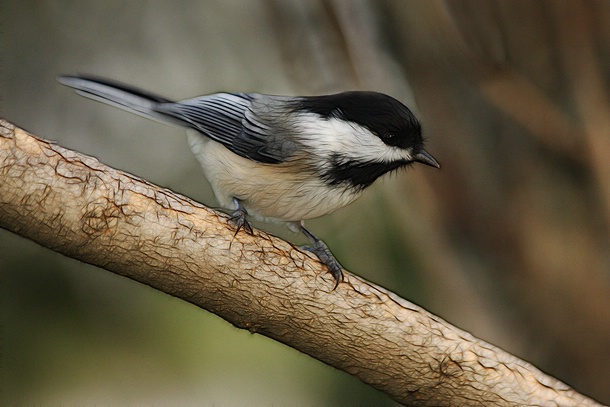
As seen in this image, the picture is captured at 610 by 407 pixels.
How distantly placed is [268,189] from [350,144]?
0.31m

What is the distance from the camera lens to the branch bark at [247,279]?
5.94 feet

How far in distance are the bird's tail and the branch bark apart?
20.3 inches

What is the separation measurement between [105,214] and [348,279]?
0.77 m

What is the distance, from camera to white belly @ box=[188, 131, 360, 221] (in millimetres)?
2346

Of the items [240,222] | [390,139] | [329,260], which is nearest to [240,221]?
[240,222]

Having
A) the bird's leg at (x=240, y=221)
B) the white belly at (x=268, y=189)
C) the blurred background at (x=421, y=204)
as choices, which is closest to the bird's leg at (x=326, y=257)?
the white belly at (x=268, y=189)

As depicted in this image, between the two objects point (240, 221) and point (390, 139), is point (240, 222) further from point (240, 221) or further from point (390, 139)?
point (390, 139)

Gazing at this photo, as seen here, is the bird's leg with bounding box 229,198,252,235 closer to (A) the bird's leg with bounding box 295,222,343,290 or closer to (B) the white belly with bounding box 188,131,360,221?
(B) the white belly with bounding box 188,131,360,221

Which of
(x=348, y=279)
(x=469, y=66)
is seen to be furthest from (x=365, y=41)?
(x=348, y=279)

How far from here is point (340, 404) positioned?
366cm

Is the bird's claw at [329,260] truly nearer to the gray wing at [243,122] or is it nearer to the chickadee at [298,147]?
the chickadee at [298,147]

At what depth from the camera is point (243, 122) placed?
8.42 feet

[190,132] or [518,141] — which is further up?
[518,141]

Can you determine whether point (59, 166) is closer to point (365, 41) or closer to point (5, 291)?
point (5, 291)
